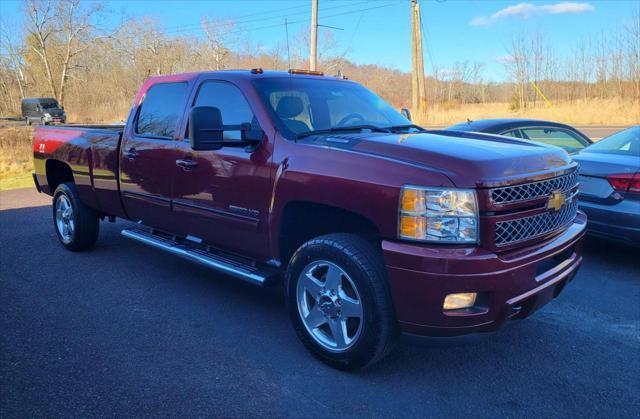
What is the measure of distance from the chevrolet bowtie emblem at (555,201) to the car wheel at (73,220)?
16.3 ft

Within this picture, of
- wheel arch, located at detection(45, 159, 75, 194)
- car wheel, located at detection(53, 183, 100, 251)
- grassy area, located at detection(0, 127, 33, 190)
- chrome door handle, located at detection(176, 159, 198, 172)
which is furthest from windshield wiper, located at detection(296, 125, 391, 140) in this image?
grassy area, located at detection(0, 127, 33, 190)

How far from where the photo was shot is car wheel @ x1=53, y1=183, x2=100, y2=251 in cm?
576

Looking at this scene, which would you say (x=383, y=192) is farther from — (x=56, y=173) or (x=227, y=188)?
(x=56, y=173)

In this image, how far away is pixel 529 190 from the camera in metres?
2.92

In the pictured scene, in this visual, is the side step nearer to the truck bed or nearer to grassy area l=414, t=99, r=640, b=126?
the truck bed

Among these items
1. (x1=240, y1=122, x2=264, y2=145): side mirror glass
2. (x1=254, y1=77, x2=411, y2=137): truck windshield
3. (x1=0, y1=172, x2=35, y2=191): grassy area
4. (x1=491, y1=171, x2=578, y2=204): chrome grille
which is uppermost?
(x1=254, y1=77, x2=411, y2=137): truck windshield

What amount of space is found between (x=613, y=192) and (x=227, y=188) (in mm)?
3892

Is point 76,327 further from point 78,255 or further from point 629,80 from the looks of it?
point 629,80

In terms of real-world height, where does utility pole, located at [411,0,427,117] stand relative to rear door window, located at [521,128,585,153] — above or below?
above

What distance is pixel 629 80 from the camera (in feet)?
103

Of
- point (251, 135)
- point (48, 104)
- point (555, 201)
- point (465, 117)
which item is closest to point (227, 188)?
point (251, 135)

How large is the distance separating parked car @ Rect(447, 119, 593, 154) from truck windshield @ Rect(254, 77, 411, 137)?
3147mm

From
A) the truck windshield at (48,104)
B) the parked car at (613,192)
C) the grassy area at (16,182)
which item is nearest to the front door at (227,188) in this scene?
the parked car at (613,192)

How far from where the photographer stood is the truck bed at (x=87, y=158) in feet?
Answer: 17.1
